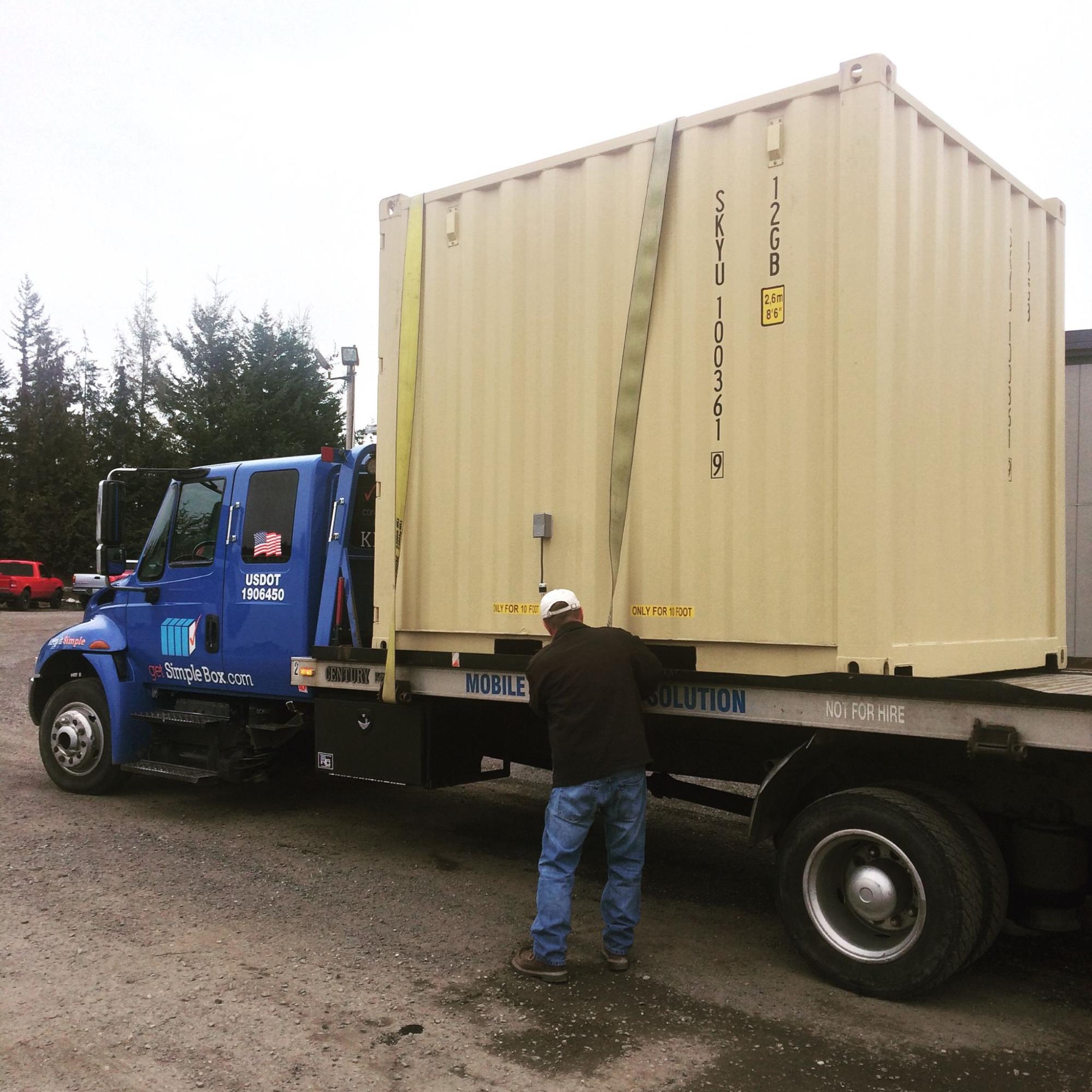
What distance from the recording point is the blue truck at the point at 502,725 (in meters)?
4.02

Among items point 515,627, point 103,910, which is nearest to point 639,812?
point 515,627

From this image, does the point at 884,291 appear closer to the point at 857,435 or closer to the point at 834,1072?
the point at 857,435

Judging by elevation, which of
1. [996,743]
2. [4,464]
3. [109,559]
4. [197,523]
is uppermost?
[4,464]

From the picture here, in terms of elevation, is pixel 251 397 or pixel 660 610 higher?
pixel 251 397

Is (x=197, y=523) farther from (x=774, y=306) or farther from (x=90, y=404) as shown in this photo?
(x=90, y=404)

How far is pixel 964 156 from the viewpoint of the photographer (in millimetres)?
4852

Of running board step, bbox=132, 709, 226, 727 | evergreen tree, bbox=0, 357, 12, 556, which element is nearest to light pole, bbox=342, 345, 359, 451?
running board step, bbox=132, 709, 226, 727

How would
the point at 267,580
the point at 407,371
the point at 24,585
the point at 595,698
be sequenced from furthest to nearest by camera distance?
the point at 24,585 < the point at 267,580 < the point at 407,371 < the point at 595,698

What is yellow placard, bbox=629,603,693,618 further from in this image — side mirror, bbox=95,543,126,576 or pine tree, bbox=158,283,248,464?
pine tree, bbox=158,283,248,464

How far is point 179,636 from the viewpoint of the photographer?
24.4 feet

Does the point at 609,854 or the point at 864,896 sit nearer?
the point at 864,896

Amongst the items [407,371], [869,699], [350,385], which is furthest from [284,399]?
[869,699]

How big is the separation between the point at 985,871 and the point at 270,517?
487 centimetres

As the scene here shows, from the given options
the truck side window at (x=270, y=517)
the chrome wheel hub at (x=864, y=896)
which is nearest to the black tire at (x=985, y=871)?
the chrome wheel hub at (x=864, y=896)
